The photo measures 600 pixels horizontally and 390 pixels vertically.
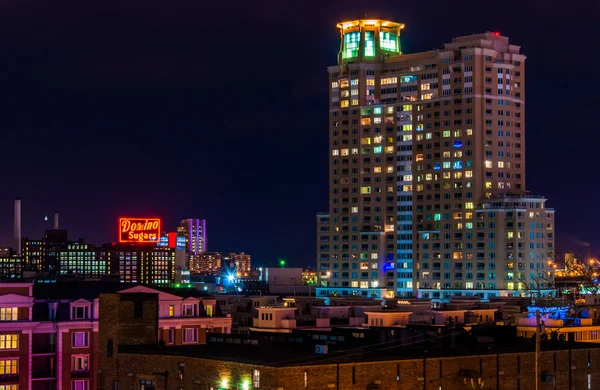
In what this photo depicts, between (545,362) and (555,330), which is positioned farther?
(555,330)

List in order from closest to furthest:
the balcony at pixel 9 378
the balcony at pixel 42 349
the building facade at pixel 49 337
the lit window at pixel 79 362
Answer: the balcony at pixel 9 378, the building facade at pixel 49 337, the balcony at pixel 42 349, the lit window at pixel 79 362

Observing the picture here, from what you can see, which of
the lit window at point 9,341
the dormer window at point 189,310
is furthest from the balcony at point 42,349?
the dormer window at point 189,310

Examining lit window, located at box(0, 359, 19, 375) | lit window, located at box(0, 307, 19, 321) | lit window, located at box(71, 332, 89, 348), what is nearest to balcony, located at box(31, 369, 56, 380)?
lit window, located at box(0, 359, 19, 375)

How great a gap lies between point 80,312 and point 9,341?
7266 millimetres

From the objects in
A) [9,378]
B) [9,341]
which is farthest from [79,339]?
[9,378]

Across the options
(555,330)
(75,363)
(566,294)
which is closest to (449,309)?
(566,294)

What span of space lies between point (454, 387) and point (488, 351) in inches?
214

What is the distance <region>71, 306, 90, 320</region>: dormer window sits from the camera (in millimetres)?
110000

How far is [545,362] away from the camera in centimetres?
9019

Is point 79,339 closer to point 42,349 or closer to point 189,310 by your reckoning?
point 42,349

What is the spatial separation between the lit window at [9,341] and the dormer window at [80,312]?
5.66m

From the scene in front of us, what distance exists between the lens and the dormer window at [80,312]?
110 m

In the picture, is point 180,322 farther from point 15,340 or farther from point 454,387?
point 454,387

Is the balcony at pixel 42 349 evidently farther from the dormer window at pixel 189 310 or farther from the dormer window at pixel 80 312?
the dormer window at pixel 189 310
